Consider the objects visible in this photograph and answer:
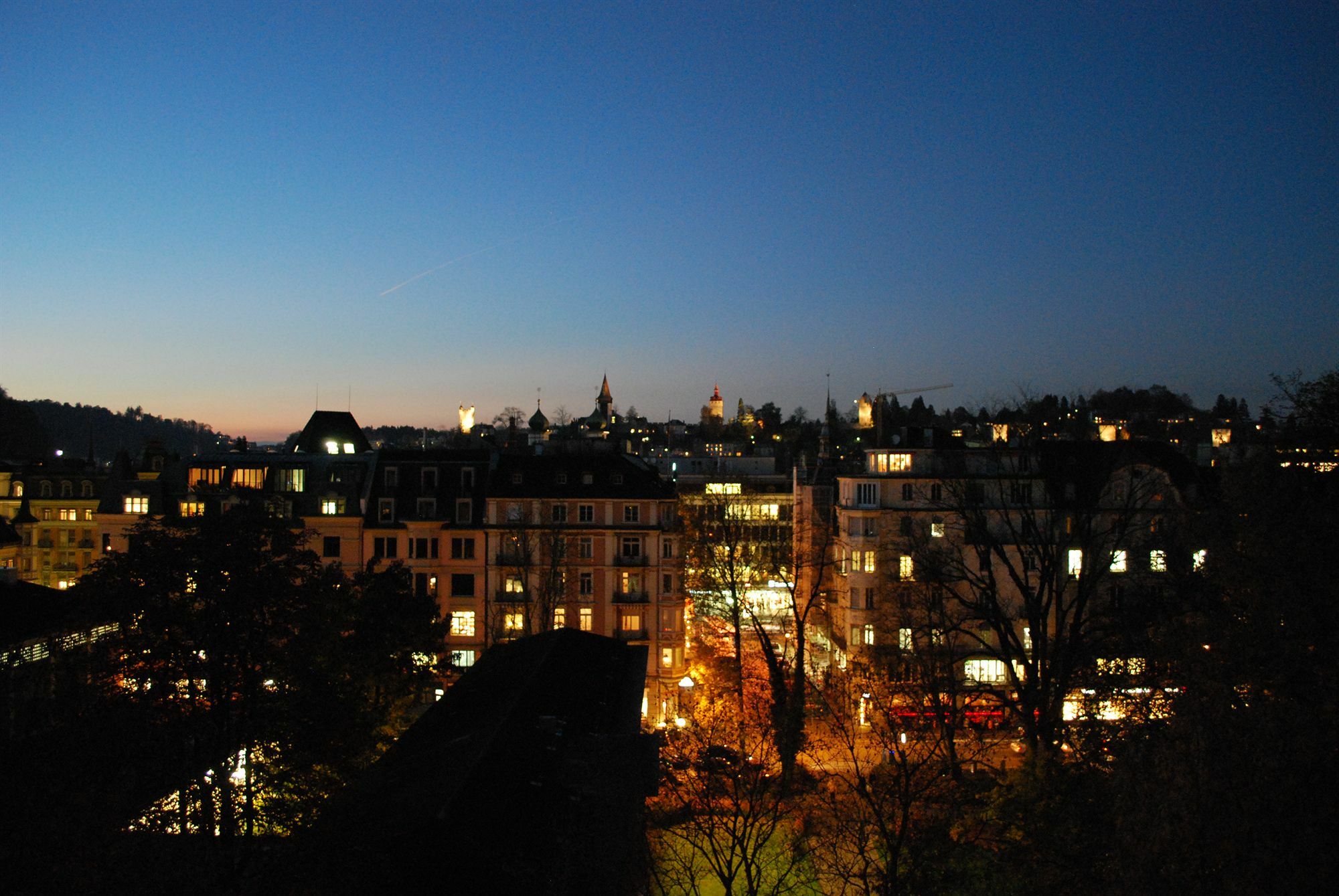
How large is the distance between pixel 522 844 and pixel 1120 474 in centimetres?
3558

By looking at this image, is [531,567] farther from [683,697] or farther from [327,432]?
[327,432]

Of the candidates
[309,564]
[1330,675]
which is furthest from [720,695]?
[1330,675]

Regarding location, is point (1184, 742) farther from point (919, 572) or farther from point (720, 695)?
point (720, 695)

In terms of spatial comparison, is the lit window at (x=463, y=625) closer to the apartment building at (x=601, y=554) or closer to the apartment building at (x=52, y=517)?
the apartment building at (x=601, y=554)

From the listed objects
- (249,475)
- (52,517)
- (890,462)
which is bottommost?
(52,517)

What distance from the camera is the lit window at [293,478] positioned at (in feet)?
145

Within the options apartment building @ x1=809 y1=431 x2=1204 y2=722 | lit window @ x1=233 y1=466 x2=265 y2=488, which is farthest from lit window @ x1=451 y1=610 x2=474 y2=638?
apartment building @ x1=809 y1=431 x2=1204 y2=722

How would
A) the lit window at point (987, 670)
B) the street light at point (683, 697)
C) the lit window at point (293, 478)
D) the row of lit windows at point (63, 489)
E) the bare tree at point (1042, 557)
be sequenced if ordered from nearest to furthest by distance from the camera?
the bare tree at point (1042, 557), the street light at point (683, 697), the lit window at point (987, 670), the lit window at point (293, 478), the row of lit windows at point (63, 489)

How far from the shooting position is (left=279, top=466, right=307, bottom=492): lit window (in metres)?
44.0

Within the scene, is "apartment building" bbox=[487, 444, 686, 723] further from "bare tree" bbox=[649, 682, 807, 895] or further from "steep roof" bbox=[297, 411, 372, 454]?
"steep roof" bbox=[297, 411, 372, 454]

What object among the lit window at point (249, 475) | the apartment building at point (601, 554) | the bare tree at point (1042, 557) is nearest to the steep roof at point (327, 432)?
the lit window at point (249, 475)

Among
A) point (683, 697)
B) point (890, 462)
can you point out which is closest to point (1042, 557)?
point (890, 462)

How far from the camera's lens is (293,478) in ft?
145

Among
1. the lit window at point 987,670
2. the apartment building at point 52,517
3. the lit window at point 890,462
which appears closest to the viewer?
the lit window at point 987,670
